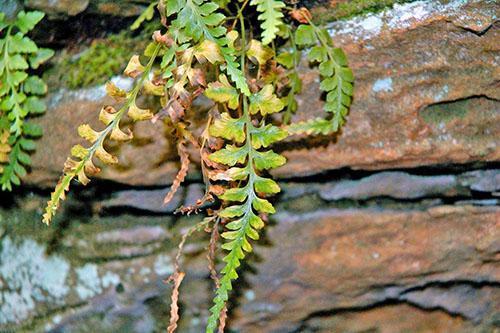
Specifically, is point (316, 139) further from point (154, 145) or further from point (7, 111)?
point (7, 111)

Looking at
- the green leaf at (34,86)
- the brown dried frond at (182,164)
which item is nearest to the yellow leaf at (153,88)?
the brown dried frond at (182,164)

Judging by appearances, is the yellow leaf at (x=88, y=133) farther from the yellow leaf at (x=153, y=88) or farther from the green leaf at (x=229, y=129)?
the green leaf at (x=229, y=129)

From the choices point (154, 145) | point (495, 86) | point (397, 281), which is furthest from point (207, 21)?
point (397, 281)

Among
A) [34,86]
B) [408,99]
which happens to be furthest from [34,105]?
[408,99]

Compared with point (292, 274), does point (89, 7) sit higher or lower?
higher

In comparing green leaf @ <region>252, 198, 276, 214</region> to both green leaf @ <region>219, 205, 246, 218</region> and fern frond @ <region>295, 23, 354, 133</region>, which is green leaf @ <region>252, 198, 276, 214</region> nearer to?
green leaf @ <region>219, 205, 246, 218</region>

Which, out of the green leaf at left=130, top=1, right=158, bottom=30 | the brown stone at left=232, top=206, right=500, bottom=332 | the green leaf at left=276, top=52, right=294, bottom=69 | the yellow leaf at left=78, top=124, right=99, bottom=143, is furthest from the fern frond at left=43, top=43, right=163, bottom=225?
the brown stone at left=232, top=206, right=500, bottom=332

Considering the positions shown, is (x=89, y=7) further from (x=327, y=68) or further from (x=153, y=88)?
(x=327, y=68)

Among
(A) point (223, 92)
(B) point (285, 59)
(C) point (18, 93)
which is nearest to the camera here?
(A) point (223, 92)
